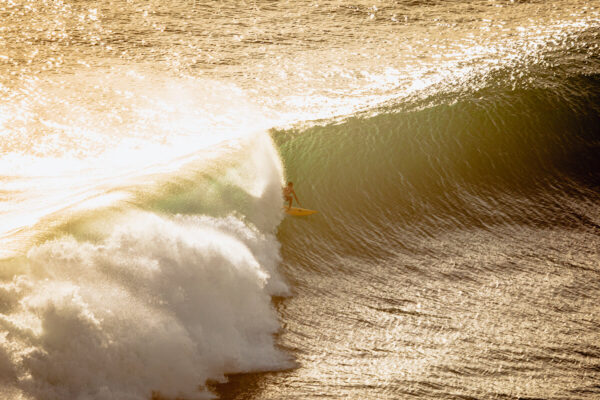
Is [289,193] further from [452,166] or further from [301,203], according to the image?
[452,166]

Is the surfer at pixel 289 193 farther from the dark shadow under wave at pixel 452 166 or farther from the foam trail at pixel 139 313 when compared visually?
the foam trail at pixel 139 313

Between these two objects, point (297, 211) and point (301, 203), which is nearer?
point (297, 211)

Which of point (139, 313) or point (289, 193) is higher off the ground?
point (289, 193)

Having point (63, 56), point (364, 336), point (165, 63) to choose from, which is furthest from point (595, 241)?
point (63, 56)

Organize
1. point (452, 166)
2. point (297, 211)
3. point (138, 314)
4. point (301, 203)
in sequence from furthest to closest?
point (452, 166)
point (301, 203)
point (297, 211)
point (138, 314)

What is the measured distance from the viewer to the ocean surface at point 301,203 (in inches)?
281

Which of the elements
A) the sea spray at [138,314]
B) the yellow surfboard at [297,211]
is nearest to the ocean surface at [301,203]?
→ the sea spray at [138,314]

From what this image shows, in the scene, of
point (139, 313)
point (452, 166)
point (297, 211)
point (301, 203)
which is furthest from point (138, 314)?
point (452, 166)

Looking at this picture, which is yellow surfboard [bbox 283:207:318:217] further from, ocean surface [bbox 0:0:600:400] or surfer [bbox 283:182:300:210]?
ocean surface [bbox 0:0:600:400]

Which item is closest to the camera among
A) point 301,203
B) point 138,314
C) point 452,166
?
point 138,314

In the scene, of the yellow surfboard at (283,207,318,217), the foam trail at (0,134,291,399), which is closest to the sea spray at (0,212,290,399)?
the foam trail at (0,134,291,399)

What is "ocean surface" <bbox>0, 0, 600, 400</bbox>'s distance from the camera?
23.4 ft

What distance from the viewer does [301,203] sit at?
11.4 m

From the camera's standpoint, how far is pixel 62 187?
35.7 ft
